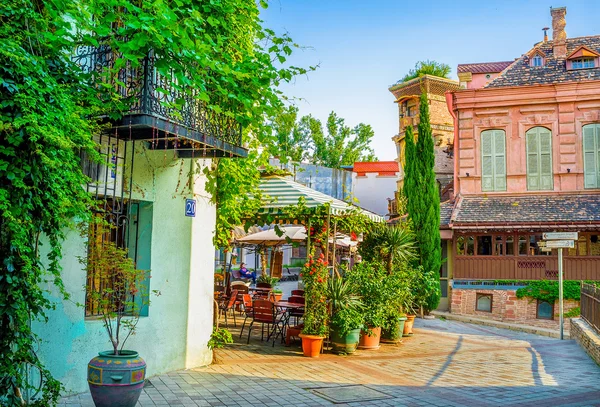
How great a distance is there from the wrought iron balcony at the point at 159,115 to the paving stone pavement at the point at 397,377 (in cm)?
321

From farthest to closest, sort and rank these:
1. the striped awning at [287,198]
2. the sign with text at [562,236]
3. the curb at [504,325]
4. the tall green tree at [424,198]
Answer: the tall green tree at [424,198]
the curb at [504,325]
the sign with text at [562,236]
the striped awning at [287,198]

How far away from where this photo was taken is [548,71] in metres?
23.4

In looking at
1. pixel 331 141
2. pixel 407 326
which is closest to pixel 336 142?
pixel 331 141

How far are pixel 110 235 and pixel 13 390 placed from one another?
287 cm

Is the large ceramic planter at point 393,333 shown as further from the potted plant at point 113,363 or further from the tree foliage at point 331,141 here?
→ the tree foliage at point 331,141

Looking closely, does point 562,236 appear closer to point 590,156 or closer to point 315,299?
point 315,299

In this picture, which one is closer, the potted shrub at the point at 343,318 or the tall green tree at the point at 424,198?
the potted shrub at the point at 343,318

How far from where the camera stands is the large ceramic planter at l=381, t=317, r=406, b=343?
1264 centimetres

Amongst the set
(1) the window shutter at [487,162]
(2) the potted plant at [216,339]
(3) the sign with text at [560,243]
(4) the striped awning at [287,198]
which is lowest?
(2) the potted plant at [216,339]

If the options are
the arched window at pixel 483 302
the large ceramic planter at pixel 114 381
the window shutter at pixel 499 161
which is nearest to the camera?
the large ceramic planter at pixel 114 381

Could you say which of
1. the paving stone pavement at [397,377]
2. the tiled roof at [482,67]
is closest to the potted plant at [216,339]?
the paving stone pavement at [397,377]

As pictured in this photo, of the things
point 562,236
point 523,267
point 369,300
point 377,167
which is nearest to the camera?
point 369,300

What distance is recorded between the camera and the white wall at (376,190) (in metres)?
42.7

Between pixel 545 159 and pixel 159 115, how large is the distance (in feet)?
61.3
